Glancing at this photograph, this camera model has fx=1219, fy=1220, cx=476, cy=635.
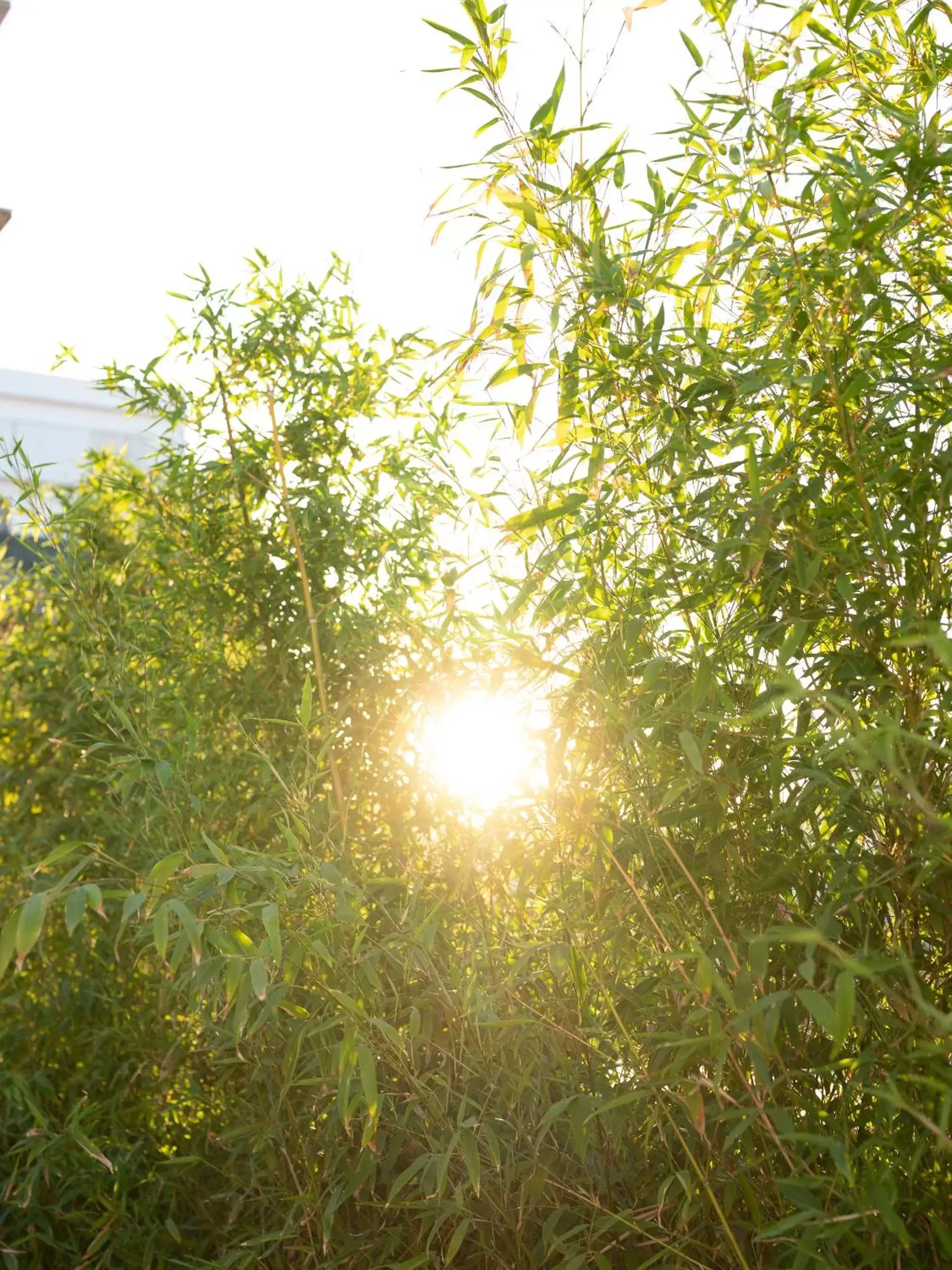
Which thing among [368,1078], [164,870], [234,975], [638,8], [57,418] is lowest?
[368,1078]

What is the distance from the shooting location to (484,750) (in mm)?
2018

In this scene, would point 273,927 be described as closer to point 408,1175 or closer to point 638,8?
point 408,1175

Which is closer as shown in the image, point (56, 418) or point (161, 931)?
point (161, 931)

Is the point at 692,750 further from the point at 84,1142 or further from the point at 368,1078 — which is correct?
the point at 84,1142

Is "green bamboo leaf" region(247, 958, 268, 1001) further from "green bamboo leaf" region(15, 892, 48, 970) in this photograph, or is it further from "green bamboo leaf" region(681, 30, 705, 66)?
"green bamboo leaf" region(681, 30, 705, 66)

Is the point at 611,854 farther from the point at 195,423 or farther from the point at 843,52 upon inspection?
the point at 195,423

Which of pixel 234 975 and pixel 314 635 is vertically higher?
pixel 314 635

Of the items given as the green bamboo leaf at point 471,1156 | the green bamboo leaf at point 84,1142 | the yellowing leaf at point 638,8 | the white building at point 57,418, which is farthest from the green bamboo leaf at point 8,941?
the white building at point 57,418

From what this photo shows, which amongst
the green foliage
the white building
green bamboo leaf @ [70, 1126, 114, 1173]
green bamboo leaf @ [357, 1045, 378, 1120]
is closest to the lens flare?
the green foliage

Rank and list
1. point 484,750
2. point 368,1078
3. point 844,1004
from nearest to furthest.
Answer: point 844,1004 → point 368,1078 → point 484,750

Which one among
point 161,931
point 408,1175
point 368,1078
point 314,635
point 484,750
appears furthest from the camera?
point 314,635

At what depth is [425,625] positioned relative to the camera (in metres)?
2.60

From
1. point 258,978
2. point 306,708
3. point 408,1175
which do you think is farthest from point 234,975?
point 408,1175

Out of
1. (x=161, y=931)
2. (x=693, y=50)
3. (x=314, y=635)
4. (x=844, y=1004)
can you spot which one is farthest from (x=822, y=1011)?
(x=693, y=50)
